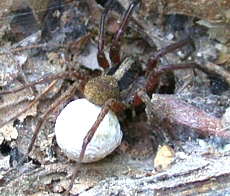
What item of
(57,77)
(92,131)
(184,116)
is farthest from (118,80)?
(92,131)

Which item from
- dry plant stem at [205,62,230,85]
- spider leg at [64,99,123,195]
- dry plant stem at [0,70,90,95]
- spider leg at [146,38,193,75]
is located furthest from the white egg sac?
dry plant stem at [205,62,230,85]

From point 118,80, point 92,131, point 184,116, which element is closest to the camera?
point 92,131

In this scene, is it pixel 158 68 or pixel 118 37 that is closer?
pixel 158 68

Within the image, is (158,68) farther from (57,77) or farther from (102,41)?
(57,77)

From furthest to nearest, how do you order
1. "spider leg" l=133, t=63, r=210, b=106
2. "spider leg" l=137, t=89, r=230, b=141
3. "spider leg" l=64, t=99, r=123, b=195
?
1. "spider leg" l=133, t=63, r=210, b=106
2. "spider leg" l=137, t=89, r=230, b=141
3. "spider leg" l=64, t=99, r=123, b=195

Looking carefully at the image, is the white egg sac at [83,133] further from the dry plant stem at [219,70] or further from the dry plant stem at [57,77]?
the dry plant stem at [219,70]

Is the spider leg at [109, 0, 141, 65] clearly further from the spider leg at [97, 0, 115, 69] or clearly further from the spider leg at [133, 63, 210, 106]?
the spider leg at [133, 63, 210, 106]
